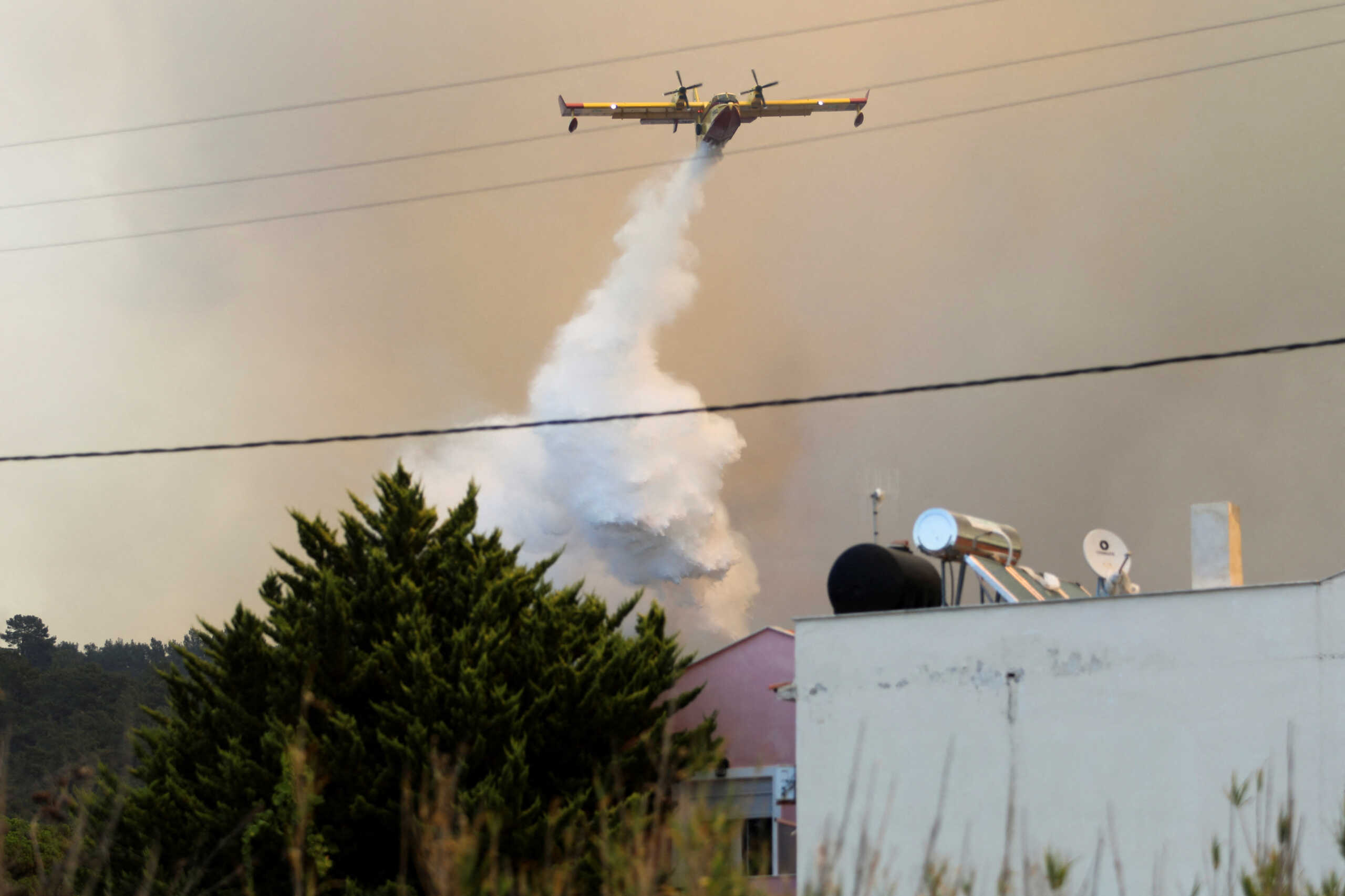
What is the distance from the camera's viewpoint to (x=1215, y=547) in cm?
2409

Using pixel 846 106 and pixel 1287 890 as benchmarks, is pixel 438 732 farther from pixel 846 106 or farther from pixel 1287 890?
pixel 846 106

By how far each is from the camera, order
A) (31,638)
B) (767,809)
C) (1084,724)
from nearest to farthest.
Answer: (1084,724) → (767,809) → (31,638)

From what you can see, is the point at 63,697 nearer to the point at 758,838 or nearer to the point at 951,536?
the point at 758,838

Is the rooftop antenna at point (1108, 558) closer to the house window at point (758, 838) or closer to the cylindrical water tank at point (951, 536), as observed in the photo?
the cylindrical water tank at point (951, 536)

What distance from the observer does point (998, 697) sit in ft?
69.5

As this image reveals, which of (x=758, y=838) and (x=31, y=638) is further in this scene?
(x=31, y=638)

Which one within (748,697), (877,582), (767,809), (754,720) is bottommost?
(767,809)

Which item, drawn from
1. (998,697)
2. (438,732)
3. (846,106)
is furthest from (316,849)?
(846,106)

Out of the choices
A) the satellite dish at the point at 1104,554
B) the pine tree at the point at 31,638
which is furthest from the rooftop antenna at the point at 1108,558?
the pine tree at the point at 31,638

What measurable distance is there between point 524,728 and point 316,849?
5.14 metres

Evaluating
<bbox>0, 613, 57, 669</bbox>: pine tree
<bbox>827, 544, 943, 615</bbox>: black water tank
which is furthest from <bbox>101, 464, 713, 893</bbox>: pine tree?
<bbox>0, 613, 57, 669</bbox>: pine tree

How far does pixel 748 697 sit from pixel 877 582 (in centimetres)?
878

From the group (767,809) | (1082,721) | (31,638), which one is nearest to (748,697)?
(767,809)

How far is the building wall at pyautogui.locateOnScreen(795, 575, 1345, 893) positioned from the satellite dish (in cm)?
504
